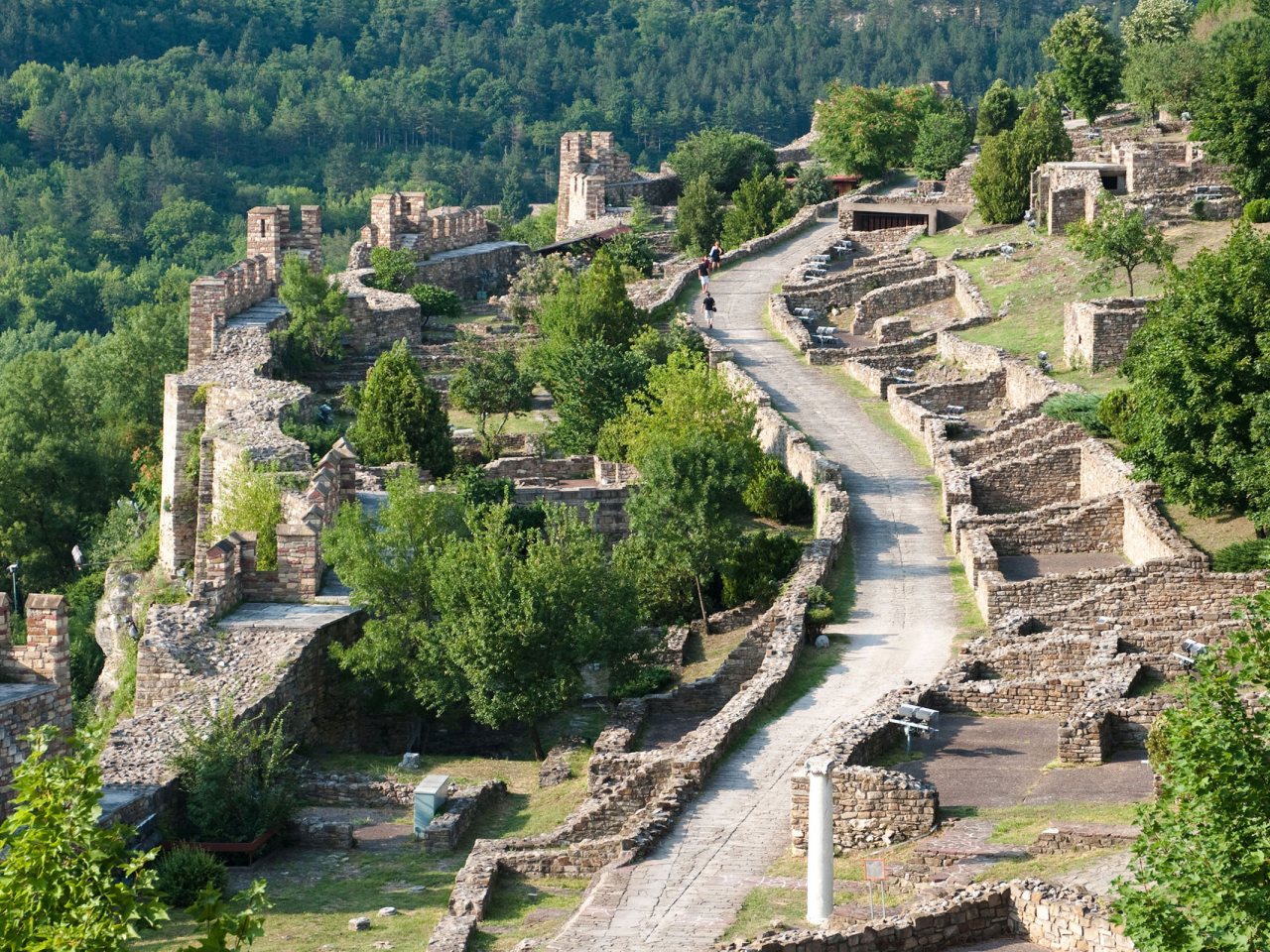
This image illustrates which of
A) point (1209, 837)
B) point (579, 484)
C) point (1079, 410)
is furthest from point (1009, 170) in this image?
point (1209, 837)

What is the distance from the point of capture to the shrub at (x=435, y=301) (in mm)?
54153

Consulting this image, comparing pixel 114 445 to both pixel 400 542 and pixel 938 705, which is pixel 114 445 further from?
pixel 938 705

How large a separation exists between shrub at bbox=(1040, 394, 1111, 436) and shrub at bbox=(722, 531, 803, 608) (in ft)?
21.0

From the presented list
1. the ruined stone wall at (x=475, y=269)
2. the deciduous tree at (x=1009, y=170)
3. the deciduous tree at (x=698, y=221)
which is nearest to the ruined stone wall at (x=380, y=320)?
the ruined stone wall at (x=475, y=269)

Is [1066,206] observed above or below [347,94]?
below

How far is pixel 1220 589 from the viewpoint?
28.8m

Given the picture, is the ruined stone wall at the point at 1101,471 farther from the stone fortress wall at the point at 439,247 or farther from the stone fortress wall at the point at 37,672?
the stone fortress wall at the point at 439,247

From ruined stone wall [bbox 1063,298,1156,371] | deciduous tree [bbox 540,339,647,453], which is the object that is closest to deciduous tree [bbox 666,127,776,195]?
deciduous tree [bbox 540,339,647,453]

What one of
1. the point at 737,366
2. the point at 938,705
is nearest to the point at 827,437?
the point at 737,366

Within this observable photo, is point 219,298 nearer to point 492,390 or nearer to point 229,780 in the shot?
point 492,390

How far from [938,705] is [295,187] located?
10518cm

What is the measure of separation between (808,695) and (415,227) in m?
36.7

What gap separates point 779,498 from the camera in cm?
3650

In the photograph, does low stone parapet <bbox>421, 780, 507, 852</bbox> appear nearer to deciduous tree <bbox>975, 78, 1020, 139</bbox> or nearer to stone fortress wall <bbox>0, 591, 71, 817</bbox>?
stone fortress wall <bbox>0, 591, 71, 817</bbox>
